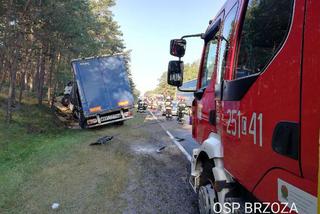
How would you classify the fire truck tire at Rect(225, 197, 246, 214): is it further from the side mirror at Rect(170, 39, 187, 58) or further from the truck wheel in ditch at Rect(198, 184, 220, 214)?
the side mirror at Rect(170, 39, 187, 58)

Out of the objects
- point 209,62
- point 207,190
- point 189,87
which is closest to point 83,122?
point 189,87

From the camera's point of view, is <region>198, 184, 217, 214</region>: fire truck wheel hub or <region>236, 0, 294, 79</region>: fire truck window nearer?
<region>236, 0, 294, 79</region>: fire truck window

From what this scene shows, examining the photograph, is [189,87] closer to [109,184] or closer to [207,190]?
[109,184]

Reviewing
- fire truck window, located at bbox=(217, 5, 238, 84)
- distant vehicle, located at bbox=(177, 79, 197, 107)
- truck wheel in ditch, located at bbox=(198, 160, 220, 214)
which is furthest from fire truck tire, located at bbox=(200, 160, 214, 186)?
distant vehicle, located at bbox=(177, 79, 197, 107)

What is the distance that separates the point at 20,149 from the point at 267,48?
987 cm

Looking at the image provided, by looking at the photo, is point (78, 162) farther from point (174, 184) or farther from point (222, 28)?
point (222, 28)

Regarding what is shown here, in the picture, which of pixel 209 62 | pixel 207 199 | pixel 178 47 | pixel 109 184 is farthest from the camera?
pixel 109 184

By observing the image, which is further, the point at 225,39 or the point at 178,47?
the point at 178,47

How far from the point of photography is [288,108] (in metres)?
1.85

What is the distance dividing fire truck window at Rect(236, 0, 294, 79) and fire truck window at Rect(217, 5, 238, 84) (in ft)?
1.07

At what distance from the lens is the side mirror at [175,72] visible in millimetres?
4555

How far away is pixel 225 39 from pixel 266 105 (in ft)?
4.49

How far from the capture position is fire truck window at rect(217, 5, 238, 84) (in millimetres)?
3143

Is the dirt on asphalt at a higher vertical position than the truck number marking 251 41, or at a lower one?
lower
